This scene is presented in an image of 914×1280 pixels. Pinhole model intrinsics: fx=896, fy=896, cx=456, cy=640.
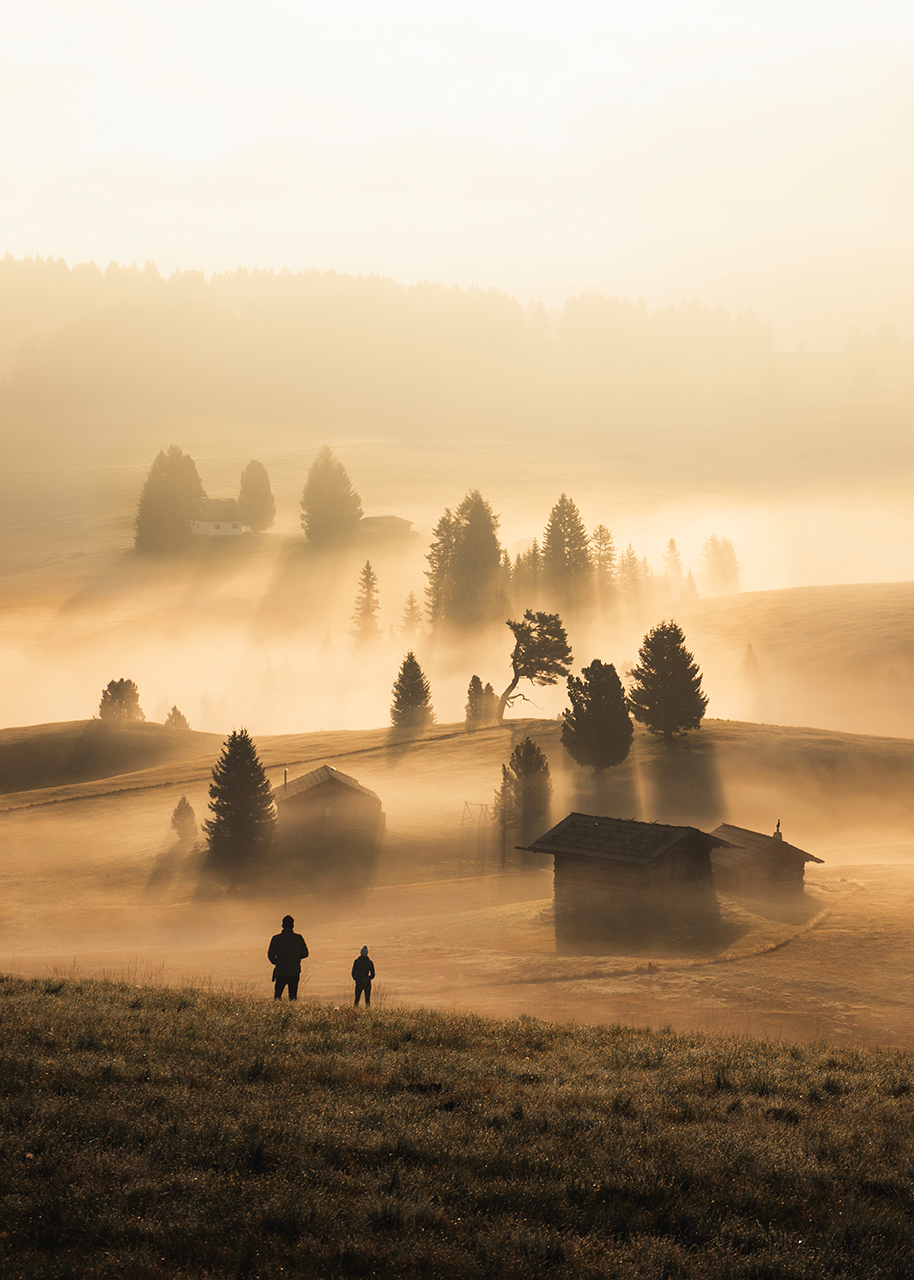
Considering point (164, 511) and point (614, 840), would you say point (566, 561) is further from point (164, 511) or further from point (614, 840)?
point (614, 840)

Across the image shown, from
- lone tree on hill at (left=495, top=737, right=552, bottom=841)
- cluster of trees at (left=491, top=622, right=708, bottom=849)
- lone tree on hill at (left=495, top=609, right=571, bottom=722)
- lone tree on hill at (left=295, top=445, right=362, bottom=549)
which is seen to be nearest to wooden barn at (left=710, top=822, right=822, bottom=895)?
lone tree on hill at (left=495, top=737, right=552, bottom=841)

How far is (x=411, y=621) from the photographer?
123 m

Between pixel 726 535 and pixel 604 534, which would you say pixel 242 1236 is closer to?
pixel 604 534

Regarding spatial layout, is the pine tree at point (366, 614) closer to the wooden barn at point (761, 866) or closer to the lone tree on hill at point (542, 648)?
the lone tree on hill at point (542, 648)

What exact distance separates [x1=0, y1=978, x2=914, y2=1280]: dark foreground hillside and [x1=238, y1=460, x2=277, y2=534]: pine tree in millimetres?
139663

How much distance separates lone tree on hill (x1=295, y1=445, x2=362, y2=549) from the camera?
474 ft

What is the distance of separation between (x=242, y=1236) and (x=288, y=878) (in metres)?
39.1

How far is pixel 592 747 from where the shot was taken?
5684cm

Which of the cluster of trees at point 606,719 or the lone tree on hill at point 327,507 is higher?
the lone tree on hill at point 327,507

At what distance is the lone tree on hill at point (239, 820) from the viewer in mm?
46688

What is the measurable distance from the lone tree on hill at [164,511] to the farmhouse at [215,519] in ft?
5.09

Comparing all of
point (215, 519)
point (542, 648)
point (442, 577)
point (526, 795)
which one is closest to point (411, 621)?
point (442, 577)

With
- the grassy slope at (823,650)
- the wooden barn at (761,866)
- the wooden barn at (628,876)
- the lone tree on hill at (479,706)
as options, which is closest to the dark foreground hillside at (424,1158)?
the wooden barn at (628,876)

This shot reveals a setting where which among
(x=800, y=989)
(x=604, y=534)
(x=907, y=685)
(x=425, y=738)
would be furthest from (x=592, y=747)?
(x=604, y=534)
